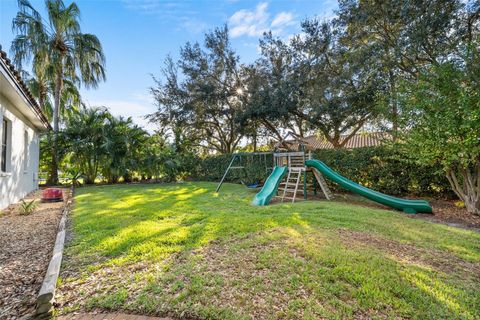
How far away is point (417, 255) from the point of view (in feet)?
9.82

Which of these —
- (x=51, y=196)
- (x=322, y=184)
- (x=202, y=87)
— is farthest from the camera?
(x=202, y=87)

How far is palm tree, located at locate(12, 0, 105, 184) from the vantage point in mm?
10820

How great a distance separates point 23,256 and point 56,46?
12715 millimetres

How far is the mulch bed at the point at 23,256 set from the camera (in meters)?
2.09

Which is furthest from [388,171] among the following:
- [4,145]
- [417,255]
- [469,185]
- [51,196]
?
[4,145]

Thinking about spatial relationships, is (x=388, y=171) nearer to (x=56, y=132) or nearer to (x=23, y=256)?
(x=23, y=256)

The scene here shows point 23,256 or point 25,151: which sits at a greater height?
point 25,151

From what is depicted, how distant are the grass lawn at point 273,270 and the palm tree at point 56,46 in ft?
37.8

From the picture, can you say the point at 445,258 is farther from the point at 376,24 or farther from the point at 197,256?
the point at 376,24

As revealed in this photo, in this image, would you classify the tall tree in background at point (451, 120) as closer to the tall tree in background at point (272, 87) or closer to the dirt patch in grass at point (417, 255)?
the dirt patch in grass at point (417, 255)

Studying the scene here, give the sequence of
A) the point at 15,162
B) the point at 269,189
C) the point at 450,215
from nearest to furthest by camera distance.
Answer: the point at 450,215 < the point at 15,162 < the point at 269,189

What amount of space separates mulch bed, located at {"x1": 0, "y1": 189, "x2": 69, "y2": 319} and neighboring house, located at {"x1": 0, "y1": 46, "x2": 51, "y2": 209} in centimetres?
138

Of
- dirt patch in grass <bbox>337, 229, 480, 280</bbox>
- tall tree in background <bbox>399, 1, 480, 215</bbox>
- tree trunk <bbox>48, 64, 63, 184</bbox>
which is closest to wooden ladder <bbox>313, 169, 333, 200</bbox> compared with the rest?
tall tree in background <bbox>399, 1, 480, 215</bbox>

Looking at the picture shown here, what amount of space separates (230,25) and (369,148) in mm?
10821
